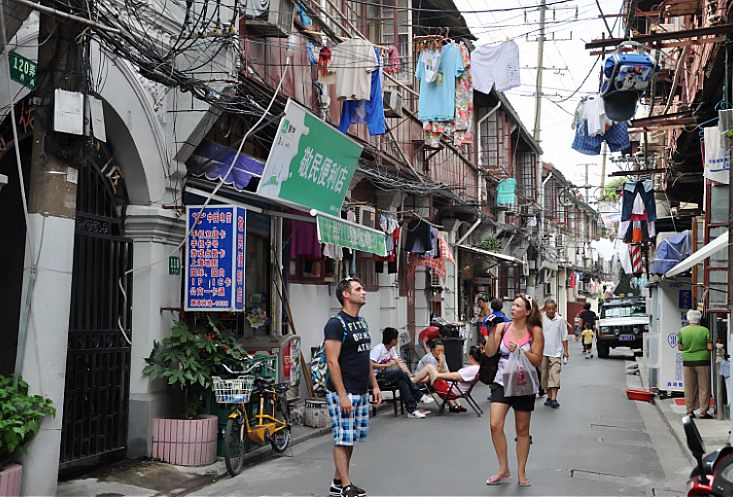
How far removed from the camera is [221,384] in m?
9.11

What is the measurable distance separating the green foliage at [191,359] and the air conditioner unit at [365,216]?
7018mm

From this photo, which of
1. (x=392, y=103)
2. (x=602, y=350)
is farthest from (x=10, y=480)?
(x=602, y=350)

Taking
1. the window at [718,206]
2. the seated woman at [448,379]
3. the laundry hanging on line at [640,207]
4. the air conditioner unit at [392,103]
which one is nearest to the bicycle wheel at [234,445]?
the seated woman at [448,379]

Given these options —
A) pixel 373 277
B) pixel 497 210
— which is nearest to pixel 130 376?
pixel 373 277

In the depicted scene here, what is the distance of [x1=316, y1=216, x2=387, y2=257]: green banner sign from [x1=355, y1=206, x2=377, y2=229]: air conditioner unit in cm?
148

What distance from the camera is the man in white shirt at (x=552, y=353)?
14.9m

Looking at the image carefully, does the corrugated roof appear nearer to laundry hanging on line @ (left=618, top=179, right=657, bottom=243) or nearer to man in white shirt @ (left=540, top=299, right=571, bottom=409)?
laundry hanging on line @ (left=618, top=179, right=657, bottom=243)

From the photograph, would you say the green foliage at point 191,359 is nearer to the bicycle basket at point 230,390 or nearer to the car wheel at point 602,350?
the bicycle basket at point 230,390

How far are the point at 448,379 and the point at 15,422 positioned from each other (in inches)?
332

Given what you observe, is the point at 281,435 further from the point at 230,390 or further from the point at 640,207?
the point at 640,207

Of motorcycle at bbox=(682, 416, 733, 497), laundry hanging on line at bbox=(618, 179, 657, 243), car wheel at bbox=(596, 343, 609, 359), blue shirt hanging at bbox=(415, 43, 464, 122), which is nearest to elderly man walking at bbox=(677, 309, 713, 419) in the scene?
laundry hanging on line at bbox=(618, 179, 657, 243)

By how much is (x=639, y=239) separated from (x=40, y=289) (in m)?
15.5

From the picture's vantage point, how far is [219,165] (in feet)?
35.5

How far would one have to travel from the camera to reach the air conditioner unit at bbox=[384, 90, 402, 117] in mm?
16219
